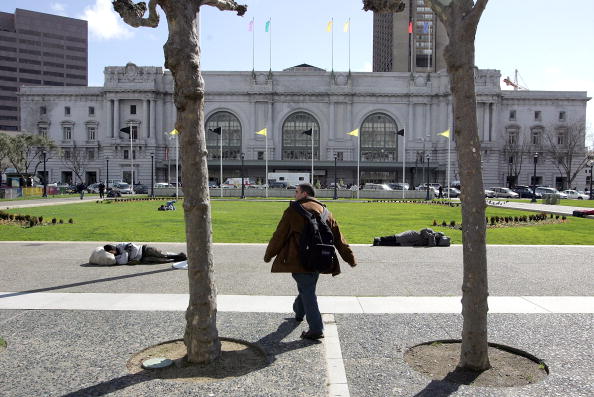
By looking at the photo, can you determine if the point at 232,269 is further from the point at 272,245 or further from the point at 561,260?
the point at 561,260

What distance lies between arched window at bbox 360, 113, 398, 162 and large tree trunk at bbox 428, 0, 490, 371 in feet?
297

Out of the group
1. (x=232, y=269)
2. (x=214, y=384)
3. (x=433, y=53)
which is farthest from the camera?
(x=433, y=53)

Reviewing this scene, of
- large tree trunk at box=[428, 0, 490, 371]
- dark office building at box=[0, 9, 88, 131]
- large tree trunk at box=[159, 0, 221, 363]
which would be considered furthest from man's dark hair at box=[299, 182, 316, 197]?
dark office building at box=[0, 9, 88, 131]

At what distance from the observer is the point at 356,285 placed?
9.56 meters

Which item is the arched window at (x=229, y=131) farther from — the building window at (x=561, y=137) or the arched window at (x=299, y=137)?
the building window at (x=561, y=137)

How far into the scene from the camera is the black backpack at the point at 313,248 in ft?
19.7

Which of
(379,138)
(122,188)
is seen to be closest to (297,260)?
(122,188)

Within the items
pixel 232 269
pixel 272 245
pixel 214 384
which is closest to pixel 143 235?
pixel 232 269

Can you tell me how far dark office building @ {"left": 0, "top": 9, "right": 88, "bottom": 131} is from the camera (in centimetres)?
14388

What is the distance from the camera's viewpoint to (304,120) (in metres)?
94.9

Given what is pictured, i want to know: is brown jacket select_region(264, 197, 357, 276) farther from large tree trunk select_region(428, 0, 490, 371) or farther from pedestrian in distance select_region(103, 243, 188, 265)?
pedestrian in distance select_region(103, 243, 188, 265)

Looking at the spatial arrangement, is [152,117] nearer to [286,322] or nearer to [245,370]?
[286,322]

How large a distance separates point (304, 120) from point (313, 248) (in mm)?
90242

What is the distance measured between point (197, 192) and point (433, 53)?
134755 mm
